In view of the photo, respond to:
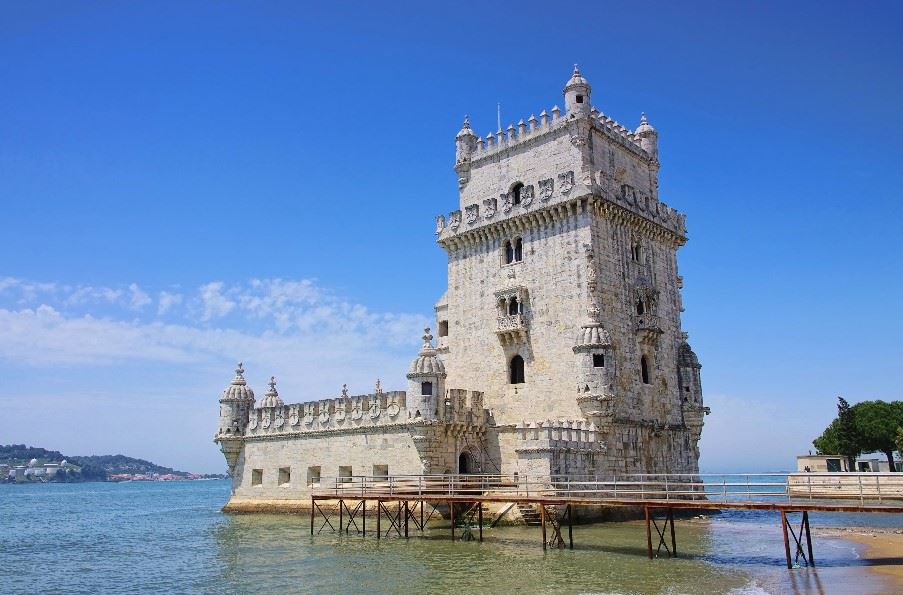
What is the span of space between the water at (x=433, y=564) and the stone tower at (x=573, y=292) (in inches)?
205

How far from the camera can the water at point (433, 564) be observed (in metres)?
20.1

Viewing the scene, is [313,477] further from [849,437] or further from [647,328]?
[849,437]

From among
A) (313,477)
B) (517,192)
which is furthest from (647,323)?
(313,477)

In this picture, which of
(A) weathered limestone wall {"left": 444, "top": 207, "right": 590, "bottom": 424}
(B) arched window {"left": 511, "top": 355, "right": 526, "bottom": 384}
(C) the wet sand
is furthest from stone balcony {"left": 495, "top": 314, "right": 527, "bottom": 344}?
(C) the wet sand

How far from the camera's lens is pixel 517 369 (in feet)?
119

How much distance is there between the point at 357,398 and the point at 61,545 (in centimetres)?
1561

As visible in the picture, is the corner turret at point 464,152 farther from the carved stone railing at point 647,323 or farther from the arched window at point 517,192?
the carved stone railing at point 647,323

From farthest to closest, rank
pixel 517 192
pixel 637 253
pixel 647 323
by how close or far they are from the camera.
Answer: pixel 517 192, pixel 637 253, pixel 647 323

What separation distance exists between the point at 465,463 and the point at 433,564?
11841 millimetres

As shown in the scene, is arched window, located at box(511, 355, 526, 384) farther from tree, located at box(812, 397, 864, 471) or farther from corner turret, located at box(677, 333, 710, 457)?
tree, located at box(812, 397, 864, 471)

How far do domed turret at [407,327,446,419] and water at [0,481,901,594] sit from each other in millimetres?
5006

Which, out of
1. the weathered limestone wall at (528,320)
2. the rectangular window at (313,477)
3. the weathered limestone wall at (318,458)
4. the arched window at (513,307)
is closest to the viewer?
the weathered limestone wall at (528,320)

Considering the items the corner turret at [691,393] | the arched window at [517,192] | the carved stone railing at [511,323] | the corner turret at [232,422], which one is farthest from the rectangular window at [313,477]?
the corner turret at [691,393]

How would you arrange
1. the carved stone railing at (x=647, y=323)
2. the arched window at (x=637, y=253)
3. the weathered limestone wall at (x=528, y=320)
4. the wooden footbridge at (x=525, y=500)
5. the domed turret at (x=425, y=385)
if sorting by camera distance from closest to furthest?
the wooden footbridge at (x=525, y=500), the domed turret at (x=425, y=385), the weathered limestone wall at (x=528, y=320), the carved stone railing at (x=647, y=323), the arched window at (x=637, y=253)
